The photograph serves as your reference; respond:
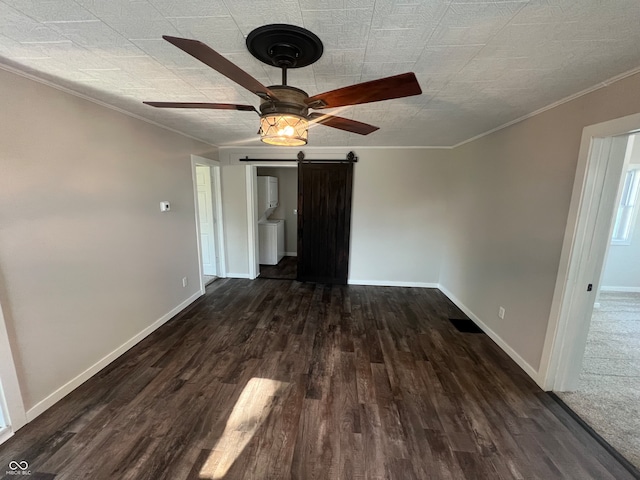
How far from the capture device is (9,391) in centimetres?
171

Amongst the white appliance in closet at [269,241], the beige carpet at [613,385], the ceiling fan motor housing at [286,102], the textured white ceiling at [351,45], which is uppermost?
the textured white ceiling at [351,45]

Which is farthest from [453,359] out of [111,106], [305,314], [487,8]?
[111,106]

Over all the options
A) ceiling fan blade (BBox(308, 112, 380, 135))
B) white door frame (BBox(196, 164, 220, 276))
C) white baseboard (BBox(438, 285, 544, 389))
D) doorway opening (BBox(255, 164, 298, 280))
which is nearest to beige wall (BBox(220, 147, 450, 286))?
white door frame (BBox(196, 164, 220, 276))

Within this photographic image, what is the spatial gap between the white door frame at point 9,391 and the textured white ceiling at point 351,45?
5.37ft

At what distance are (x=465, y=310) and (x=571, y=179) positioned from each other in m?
2.16

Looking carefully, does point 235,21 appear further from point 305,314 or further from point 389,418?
point 305,314

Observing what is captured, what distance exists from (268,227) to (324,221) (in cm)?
159

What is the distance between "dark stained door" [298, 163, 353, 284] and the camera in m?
4.43

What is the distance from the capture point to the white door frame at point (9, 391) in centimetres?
167

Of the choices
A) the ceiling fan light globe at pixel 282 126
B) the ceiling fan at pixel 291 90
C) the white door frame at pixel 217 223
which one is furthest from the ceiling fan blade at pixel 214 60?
the white door frame at pixel 217 223

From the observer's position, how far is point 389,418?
6.30ft

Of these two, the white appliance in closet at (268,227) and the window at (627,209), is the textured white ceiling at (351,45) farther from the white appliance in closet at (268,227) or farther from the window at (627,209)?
the window at (627,209)

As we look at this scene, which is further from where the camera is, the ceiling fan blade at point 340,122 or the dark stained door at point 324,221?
the dark stained door at point 324,221

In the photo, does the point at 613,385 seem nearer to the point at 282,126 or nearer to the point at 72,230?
the point at 282,126
